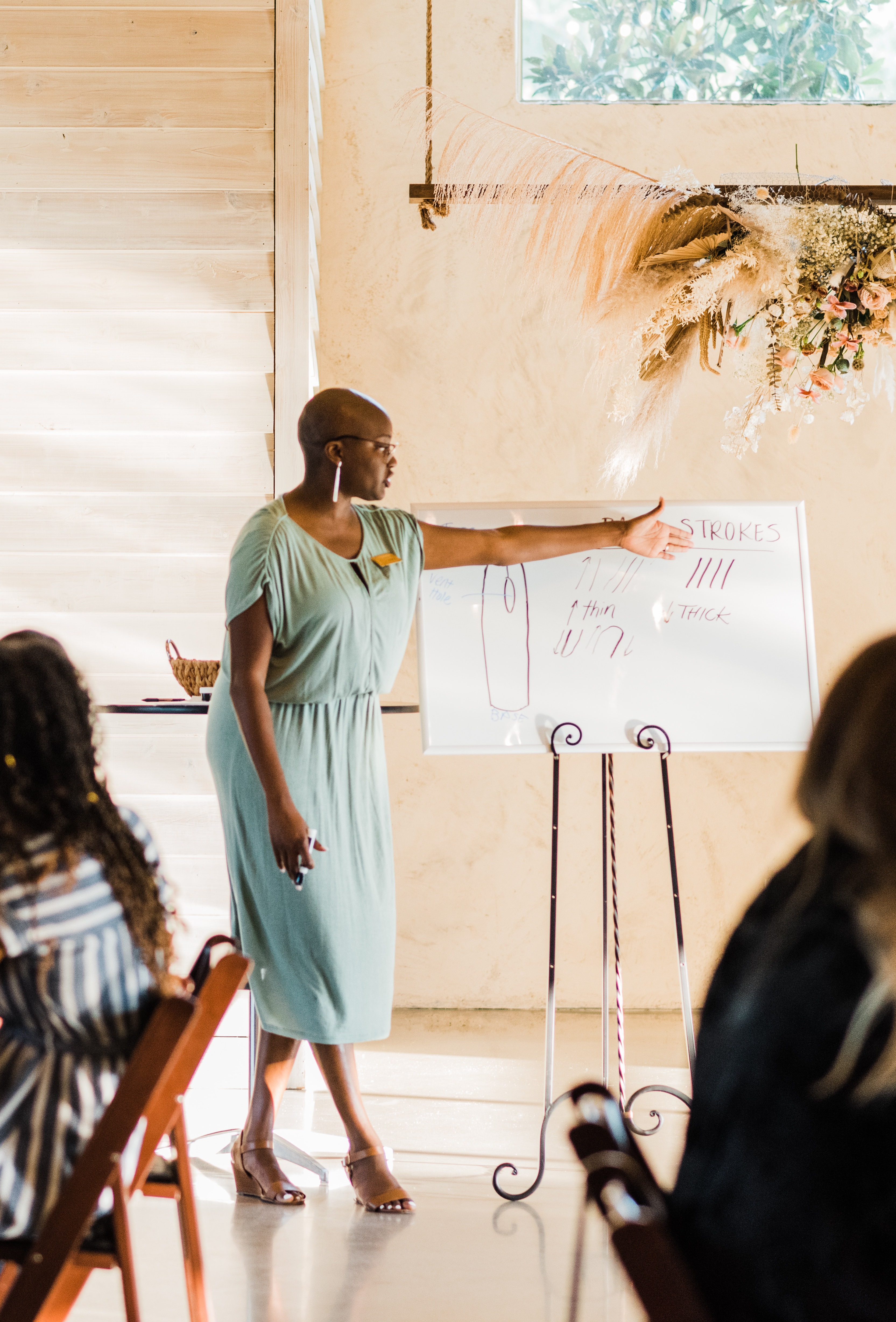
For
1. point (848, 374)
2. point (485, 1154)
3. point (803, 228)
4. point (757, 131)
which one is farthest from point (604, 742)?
point (757, 131)

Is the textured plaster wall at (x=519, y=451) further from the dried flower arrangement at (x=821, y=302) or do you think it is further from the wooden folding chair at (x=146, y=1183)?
the wooden folding chair at (x=146, y=1183)

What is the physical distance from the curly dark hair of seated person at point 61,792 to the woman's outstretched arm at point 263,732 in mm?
765

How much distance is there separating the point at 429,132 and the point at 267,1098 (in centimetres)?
279

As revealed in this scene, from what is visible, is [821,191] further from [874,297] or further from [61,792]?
[61,792]

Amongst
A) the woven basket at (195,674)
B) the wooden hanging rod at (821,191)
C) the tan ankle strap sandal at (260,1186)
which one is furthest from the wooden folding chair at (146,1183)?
the wooden hanging rod at (821,191)

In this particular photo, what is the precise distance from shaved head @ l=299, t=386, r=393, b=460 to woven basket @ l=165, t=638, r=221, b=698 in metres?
0.68

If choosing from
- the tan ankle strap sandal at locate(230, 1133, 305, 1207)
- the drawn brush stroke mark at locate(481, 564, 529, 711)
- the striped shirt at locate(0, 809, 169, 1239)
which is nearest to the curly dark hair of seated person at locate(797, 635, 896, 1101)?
the striped shirt at locate(0, 809, 169, 1239)

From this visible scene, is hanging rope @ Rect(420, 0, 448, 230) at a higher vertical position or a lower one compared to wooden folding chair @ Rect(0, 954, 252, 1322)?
higher

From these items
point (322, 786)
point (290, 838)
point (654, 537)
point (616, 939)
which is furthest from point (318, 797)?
point (654, 537)

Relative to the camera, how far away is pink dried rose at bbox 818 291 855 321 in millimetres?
2477

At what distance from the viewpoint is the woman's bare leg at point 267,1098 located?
2.40 metres

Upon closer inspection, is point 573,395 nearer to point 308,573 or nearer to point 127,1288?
point 308,573

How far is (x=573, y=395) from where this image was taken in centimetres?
376

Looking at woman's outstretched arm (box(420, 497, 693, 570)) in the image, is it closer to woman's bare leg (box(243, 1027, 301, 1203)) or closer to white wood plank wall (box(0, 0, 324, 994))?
white wood plank wall (box(0, 0, 324, 994))
